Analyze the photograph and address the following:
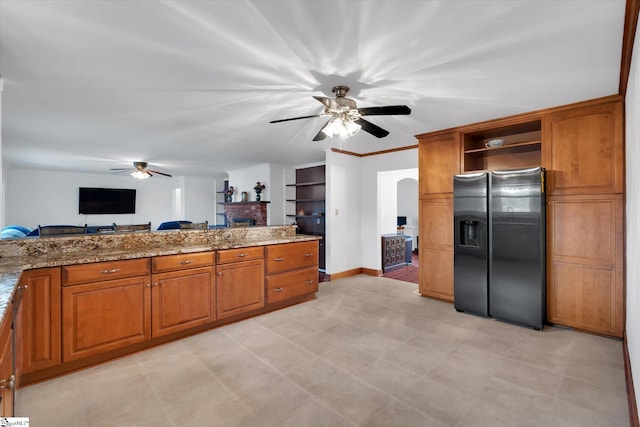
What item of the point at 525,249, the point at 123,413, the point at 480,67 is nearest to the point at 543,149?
the point at 525,249

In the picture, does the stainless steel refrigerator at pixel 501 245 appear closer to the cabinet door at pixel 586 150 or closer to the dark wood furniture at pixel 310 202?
the cabinet door at pixel 586 150

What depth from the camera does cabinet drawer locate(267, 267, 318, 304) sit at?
12.0 feet

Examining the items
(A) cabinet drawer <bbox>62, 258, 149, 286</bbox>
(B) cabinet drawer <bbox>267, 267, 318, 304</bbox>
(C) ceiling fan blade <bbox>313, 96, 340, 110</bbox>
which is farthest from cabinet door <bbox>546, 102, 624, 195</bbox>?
(A) cabinet drawer <bbox>62, 258, 149, 286</bbox>

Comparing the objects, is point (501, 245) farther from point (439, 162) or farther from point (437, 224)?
point (439, 162)

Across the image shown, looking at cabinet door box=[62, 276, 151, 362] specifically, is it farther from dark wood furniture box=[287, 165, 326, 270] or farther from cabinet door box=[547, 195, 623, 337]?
cabinet door box=[547, 195, 623, 337]

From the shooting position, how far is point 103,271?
2439mm

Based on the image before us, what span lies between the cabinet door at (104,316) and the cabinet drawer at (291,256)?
1364 mm

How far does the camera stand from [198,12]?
1610 millimetres

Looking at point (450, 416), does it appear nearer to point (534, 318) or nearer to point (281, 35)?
point (534, 318)

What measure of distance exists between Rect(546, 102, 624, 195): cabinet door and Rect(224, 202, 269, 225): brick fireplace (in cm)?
540

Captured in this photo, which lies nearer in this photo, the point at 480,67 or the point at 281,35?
the point at 281,35

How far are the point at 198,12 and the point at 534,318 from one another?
394 centimetres

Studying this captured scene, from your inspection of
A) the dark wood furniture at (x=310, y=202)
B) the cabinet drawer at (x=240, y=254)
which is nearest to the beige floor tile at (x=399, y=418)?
the cabinet drawer at (x=240, y=254)

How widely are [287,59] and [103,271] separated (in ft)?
7.25
